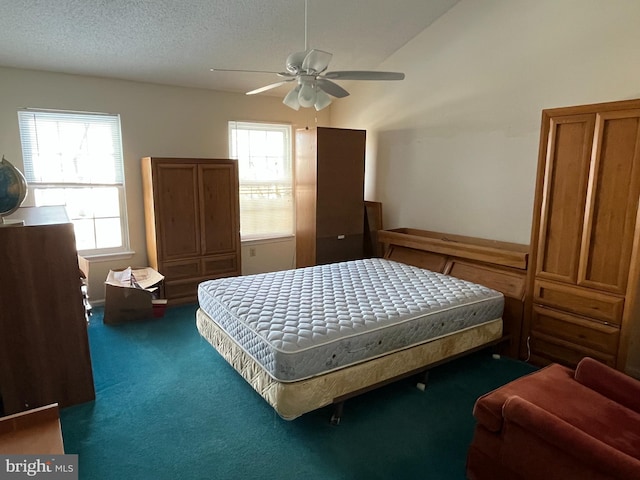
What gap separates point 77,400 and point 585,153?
3695 millimetres

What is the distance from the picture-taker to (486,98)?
3.73 m

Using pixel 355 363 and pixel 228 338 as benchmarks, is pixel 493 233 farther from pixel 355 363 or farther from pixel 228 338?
pixel 228 338

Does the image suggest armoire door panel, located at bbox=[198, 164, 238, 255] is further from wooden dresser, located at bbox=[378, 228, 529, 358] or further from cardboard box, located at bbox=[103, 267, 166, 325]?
wooden dresser, located at bbox=[378, 228, 529, 358]

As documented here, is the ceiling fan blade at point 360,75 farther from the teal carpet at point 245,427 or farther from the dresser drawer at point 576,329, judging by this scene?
the teal carpet at point 245,427

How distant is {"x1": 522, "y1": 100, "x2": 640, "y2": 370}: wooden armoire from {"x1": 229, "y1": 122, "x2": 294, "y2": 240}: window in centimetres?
324

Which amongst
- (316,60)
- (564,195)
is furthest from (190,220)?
(564,195)

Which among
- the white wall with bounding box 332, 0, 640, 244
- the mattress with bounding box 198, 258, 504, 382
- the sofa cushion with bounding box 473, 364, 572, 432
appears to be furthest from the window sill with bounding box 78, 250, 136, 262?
Answer: the sofa cushion with bounding box 473, 364, 572, 432

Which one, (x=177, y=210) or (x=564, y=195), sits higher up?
(x=564, y=195)

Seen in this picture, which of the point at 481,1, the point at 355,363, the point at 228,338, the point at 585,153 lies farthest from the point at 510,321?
the point at 481,1

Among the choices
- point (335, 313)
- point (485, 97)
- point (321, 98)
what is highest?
point (485, 97)

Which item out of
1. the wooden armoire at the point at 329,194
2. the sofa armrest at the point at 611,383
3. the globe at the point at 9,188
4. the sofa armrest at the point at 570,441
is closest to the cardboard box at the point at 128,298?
the globe at the point at 9,188

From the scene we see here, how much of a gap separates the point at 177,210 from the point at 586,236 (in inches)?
144

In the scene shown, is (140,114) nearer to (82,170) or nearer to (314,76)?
(82,170)

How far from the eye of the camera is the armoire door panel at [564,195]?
2.69 meters
